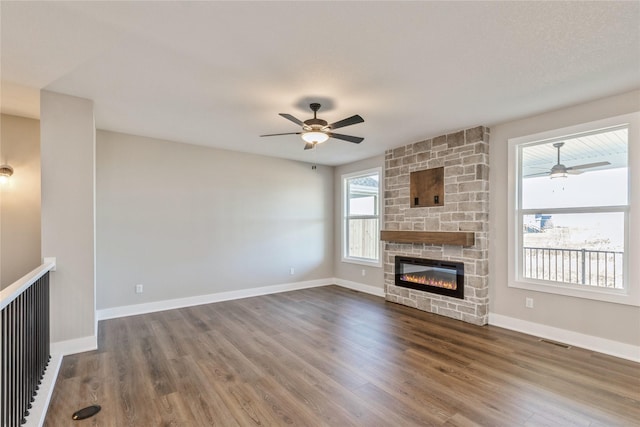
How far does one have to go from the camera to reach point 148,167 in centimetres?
483

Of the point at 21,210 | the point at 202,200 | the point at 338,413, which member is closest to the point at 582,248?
the point at 338,413

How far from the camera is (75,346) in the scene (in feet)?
10.7

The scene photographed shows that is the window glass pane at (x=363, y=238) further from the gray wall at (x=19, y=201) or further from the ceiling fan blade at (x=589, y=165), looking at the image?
the gray wall at (x=19, y=201)

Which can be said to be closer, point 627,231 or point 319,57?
point 319,57

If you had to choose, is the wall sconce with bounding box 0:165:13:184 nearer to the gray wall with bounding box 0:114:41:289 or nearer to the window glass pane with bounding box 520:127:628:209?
the gray wall with bounding box 0:114:41:289

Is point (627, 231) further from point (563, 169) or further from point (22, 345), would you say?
point (22, 345)

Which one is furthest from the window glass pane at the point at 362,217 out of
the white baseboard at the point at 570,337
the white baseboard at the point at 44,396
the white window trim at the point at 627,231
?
the white baseboard at the point at 44,396

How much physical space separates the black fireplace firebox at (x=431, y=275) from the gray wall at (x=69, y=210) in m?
4.37

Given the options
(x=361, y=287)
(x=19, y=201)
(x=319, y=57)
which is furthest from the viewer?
(x=361, y=287)

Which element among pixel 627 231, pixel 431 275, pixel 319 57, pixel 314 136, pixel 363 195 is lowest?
pixel 431 275

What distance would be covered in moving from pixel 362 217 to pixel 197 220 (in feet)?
10.7

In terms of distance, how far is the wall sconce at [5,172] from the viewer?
3.72 metres

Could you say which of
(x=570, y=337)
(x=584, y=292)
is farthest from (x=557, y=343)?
(x=584, y=292)

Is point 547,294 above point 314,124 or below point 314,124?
below
